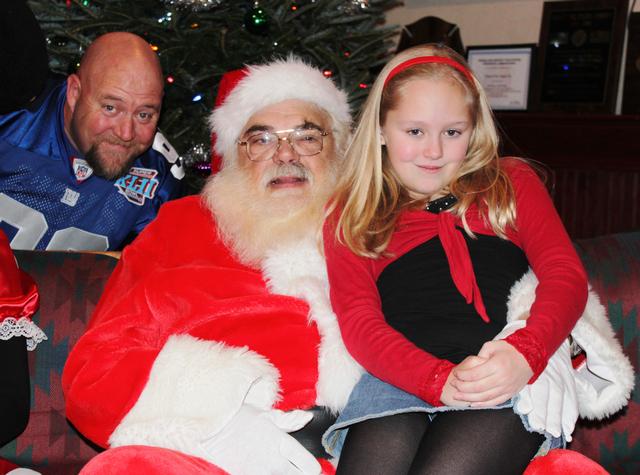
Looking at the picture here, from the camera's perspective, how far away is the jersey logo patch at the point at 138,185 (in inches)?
120

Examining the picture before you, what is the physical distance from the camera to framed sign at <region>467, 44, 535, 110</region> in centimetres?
499

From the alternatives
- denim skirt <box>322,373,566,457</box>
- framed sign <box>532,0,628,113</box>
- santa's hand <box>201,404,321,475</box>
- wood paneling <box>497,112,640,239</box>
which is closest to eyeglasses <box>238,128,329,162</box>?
denim skirt <box>322,373,566,457</box>

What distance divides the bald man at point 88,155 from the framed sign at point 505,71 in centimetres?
264

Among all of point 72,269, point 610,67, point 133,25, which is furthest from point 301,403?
point 610,67

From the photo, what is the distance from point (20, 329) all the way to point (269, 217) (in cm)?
77

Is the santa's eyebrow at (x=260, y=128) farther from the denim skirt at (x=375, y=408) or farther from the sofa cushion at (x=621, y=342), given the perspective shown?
the sofa cushion at (x=621, y=342)

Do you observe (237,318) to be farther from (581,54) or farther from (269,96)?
(581,54)

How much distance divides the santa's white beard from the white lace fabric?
599 millimetres

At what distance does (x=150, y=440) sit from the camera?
6.12 ft

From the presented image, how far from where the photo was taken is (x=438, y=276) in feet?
6.73

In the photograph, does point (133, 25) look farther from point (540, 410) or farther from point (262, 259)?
point (540, 410)

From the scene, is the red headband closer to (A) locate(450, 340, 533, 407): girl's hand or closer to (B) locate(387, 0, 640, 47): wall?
(A) locate(450, 340, 533, 407): girl's hand

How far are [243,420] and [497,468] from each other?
0.59 meters

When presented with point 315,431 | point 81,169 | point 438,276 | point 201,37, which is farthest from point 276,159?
point 201,37
